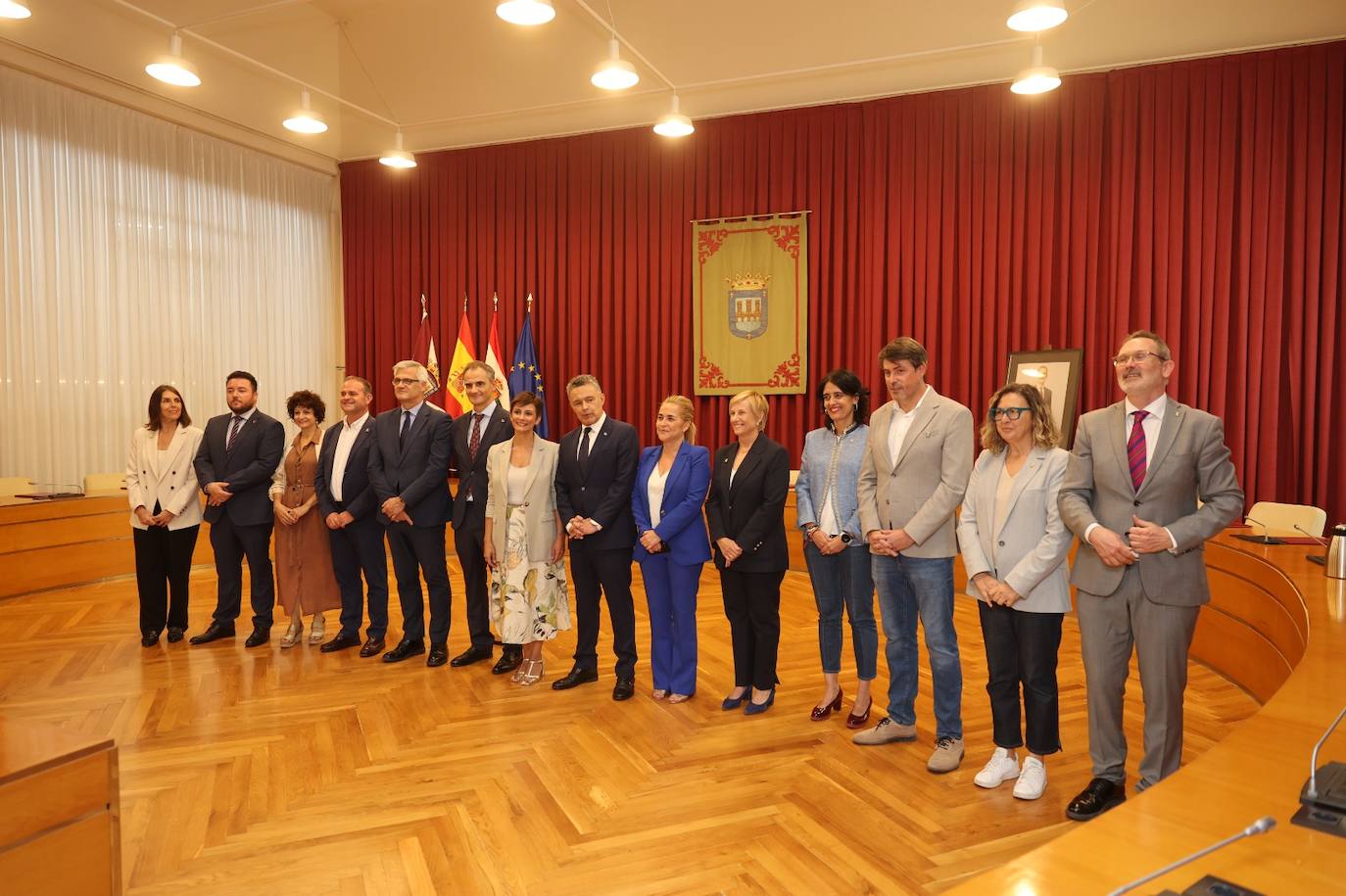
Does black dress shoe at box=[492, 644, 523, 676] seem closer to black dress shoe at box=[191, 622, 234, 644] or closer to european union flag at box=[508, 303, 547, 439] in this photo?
black dress shoe at box=[191, 622, 234, 644]

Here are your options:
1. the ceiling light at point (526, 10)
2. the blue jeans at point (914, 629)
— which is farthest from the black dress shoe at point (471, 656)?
the ceiling light at point (526, 10)

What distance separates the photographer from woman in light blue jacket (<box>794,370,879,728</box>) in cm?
356

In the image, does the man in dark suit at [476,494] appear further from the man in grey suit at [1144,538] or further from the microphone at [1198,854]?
the microphone at [1198,854]

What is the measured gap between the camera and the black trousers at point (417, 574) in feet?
15.1

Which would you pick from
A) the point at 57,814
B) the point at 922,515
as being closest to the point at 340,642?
the point at 57,814

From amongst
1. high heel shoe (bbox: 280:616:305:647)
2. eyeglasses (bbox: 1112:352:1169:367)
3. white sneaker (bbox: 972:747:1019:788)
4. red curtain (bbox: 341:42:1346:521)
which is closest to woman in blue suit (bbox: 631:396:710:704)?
white sneaker (bbox: 972:747:1019:788)

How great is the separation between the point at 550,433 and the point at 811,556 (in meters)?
5.52

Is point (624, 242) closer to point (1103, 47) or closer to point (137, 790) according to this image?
point (1103, 47)

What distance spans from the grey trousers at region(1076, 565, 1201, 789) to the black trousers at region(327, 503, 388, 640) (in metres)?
3.45

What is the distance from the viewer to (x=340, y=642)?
16.0ft

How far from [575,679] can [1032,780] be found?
2.08 metres

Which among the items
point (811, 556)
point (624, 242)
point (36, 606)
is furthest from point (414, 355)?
point (811, 556)

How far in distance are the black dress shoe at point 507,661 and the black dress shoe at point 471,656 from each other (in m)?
0.16

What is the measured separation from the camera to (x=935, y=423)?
3250mm
